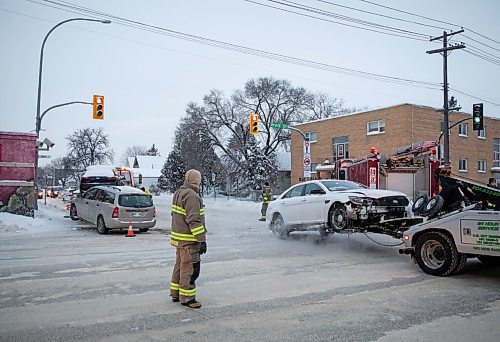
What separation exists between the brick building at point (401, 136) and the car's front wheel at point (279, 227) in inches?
883

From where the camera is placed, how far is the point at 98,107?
2272 cm

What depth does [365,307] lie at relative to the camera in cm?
612

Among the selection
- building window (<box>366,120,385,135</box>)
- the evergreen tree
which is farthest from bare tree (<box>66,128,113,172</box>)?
building window (<box>366,120,385,135</box>)

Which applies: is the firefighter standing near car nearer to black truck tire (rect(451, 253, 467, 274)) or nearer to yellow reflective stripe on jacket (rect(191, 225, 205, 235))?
yellow reflective stripe on jacket (rect(191, 225, 205, 235))

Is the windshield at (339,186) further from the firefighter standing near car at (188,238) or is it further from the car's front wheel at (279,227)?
the firefighter standing near car at (188,238)

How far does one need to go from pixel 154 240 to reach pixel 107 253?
8.99 ft

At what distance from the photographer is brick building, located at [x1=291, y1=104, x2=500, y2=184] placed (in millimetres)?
34406

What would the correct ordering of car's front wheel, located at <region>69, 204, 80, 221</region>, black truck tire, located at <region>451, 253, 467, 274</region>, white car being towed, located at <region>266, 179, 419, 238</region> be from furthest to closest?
car's front wheel, located at <region>69, 204, 80, 221</region> < white car being towed, located at <region>266, 179, 419, 238</region> < black truck tire, located at <region>451, 253, 467, 274</region>

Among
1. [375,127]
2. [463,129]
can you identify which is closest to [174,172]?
[375,127]

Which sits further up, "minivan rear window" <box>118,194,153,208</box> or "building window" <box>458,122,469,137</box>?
"building window" <box>458,122,469,137</box>

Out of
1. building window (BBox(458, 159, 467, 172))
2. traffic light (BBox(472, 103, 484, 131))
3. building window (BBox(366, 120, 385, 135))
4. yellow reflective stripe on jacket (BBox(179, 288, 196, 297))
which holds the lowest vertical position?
yellow reflective stripe on jacket (BBox(179, 288, 196, 297))

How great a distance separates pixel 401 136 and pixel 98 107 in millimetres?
21526

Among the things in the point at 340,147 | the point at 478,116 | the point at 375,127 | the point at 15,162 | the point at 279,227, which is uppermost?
the point at 375,127

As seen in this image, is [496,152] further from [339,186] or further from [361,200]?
[361,200]
